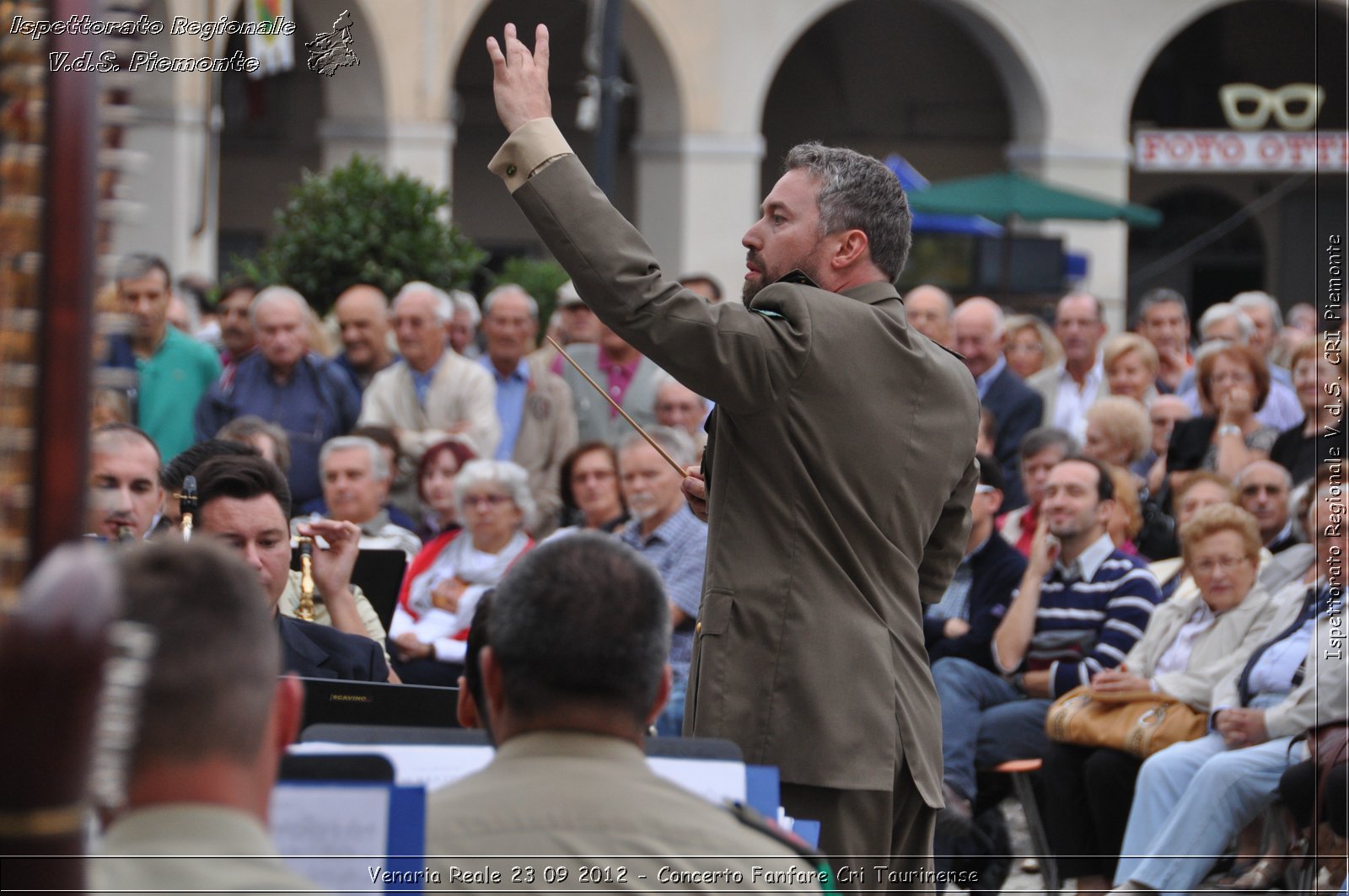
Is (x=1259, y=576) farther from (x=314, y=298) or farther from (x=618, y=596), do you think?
(x=314, y=298)

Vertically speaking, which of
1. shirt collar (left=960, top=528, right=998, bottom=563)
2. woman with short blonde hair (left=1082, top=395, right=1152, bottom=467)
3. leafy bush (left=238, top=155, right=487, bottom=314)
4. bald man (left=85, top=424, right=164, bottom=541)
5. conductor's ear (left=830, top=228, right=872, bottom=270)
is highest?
leafy bush (left=238, top=155, right=487, bottom=314)

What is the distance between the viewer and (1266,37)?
25.7m

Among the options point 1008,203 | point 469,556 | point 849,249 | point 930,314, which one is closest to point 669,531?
point 469,556

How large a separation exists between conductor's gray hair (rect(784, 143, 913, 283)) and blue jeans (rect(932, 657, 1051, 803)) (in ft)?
10.4

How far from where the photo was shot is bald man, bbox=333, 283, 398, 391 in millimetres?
8953

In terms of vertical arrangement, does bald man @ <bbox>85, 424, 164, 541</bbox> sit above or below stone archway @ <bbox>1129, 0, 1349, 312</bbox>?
below

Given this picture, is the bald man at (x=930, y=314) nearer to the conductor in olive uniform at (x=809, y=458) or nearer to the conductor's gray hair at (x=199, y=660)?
the conductor in olive uniform at (x=809, y=458)

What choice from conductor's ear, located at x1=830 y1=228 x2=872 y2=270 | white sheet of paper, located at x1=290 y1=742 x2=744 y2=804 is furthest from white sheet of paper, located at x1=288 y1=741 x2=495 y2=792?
conductor's ear, located at x1=830 y1=228 x2=872 y2=270

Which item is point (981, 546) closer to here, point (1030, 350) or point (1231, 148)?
point (1030, 350)

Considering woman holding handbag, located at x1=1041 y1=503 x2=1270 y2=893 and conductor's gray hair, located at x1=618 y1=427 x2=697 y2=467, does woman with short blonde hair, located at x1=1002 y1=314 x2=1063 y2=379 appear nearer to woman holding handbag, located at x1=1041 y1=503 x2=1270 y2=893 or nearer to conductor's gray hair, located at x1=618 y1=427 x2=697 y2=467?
conductor's gray hair, located at x1=618 y1=427 x2=697 y2=467

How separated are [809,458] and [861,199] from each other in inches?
20.7

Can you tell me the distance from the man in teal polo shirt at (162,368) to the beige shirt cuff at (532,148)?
222 inches

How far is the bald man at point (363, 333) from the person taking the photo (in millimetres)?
8953

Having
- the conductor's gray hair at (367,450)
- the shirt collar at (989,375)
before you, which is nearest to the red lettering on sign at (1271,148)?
the shirt collar at (989,375)
